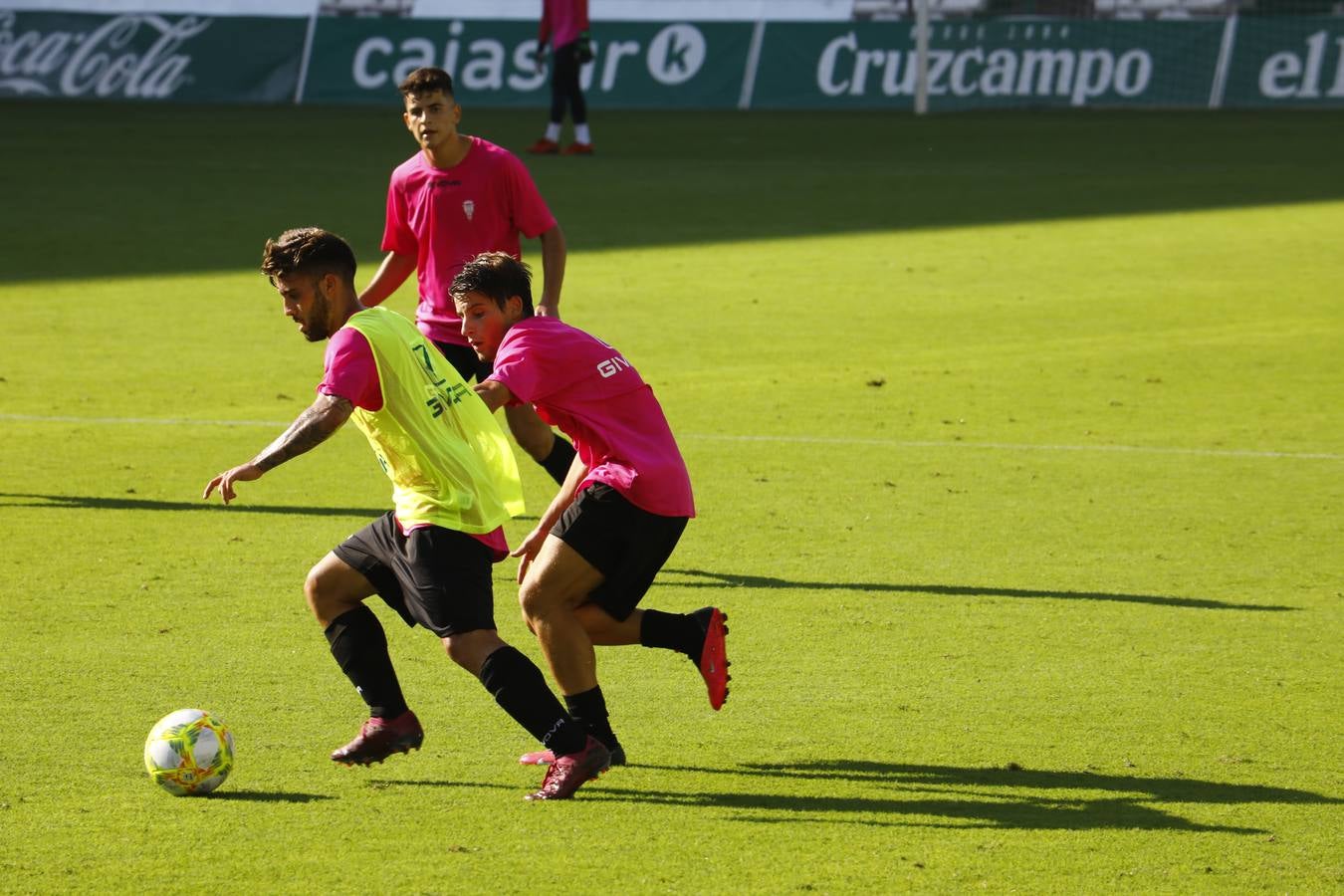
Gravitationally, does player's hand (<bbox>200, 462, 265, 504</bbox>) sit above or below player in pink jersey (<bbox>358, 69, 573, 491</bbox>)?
below

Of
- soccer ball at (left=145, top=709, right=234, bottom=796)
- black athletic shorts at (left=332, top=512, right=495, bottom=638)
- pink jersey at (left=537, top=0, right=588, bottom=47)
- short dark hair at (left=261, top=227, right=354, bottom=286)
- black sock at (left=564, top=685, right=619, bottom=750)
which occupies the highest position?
pink jersey at (left=537, top=0, right=588, bottom=47)

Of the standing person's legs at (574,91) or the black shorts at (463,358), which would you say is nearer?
the black shorts at (463,358)

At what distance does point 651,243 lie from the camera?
17891 millimetres

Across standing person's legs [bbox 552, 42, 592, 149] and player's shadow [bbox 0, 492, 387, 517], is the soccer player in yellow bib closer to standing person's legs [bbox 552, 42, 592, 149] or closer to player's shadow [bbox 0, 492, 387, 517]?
player's shadow [bbox 0, 492, 387, 517]

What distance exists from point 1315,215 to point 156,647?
50.3 feet

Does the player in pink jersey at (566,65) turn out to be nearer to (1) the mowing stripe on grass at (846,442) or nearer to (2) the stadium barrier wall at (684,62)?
(2) the stadium barrier wall at (684,62)

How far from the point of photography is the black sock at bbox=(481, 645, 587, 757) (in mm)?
5242

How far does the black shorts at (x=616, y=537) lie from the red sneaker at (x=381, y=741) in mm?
669

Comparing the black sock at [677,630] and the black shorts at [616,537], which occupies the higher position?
the black shorts at [616,537]

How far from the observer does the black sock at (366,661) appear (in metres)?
5.58

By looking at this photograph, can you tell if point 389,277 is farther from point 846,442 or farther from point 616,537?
point 846,442

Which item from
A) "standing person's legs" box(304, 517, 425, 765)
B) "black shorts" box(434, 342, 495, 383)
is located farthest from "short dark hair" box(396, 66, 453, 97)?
"standing person's legs" box(304, 517, 425, 765)

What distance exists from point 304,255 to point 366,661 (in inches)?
48.2

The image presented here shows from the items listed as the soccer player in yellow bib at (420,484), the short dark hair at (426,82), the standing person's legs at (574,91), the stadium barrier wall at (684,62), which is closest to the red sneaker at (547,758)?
the soccer player in yellow bib at (420,484)
